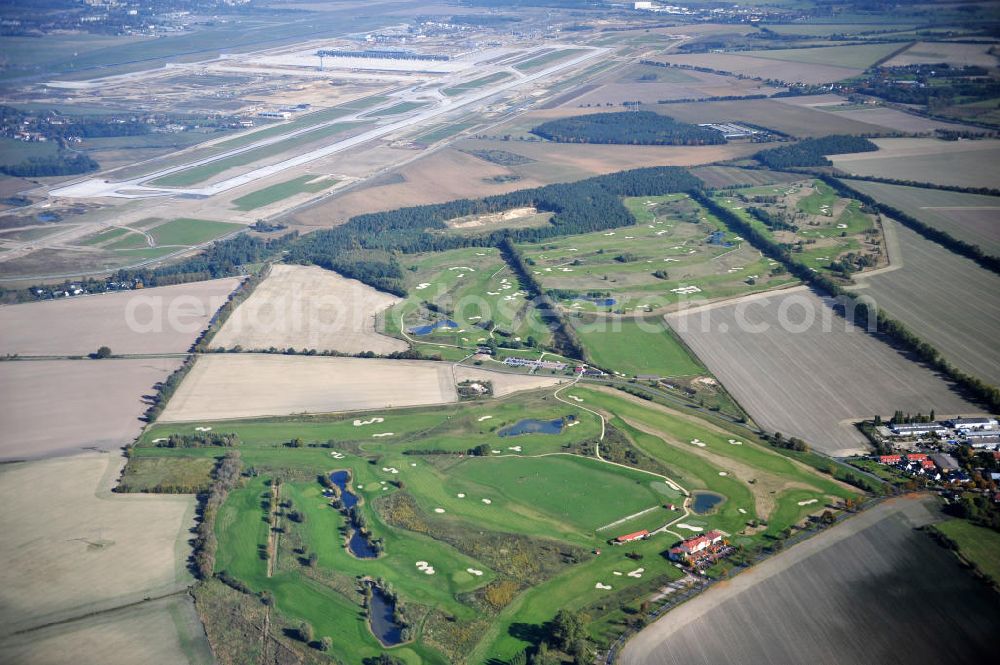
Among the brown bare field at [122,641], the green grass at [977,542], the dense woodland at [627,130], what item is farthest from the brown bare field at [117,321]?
the dense woodland at [627,130]

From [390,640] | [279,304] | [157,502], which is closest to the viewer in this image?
[390,640]

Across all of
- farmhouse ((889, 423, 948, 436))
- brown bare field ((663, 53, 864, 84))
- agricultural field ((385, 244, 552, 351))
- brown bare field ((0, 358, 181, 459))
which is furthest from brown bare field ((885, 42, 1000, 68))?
brown bare field ((0, 358, 181, 459))

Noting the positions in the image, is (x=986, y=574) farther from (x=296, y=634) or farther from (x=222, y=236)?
(x=222, y=236)

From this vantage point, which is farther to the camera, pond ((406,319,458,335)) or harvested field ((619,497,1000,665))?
pond ((406,319,458,335))

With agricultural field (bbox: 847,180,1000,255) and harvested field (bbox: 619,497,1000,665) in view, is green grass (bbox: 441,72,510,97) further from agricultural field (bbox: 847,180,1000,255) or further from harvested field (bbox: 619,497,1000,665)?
harvested field (bbox: 619,497,1000,665)

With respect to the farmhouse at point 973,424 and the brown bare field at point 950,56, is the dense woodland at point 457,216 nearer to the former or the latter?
the farmhouse at point 973,424

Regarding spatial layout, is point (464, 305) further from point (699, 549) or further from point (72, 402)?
point (699, 549)

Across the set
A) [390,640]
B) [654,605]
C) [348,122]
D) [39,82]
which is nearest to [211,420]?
[390,640]
